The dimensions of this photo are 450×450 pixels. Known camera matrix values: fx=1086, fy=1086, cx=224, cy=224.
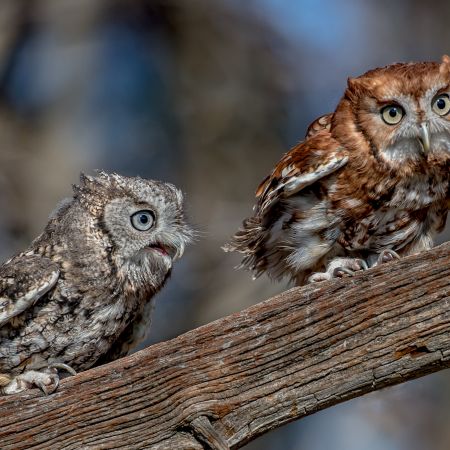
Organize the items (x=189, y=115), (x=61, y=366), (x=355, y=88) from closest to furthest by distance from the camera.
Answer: (x=61, y=366), (x=355, y=88), (x=189, y=115)

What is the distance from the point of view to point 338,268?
3.92 metres

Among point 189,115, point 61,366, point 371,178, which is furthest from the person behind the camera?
point 189,115

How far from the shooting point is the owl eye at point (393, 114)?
4289 millimetres

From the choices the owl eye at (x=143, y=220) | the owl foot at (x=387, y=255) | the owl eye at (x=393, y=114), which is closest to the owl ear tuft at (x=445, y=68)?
the owl eye at (x=393, y=114)

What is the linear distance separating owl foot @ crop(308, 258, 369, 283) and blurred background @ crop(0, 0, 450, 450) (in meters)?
4.04

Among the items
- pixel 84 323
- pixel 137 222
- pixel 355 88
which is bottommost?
pixel 84 323

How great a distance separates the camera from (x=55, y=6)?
9.67 m

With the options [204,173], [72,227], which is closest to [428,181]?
[72,227]

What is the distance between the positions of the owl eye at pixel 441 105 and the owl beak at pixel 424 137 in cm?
14

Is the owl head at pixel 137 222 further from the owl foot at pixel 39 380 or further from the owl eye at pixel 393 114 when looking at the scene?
the owl eye at pixel 393 114

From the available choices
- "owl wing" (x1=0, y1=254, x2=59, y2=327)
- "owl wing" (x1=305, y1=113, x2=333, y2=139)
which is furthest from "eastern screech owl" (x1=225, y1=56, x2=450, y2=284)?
"owl wing" (x1=0, y1=254, x2=59, y2=327)

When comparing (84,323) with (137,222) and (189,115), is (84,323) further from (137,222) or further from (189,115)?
(189,115)

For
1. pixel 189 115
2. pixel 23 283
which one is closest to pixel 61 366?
pixel 23 283

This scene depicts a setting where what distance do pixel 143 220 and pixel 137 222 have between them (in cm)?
3
